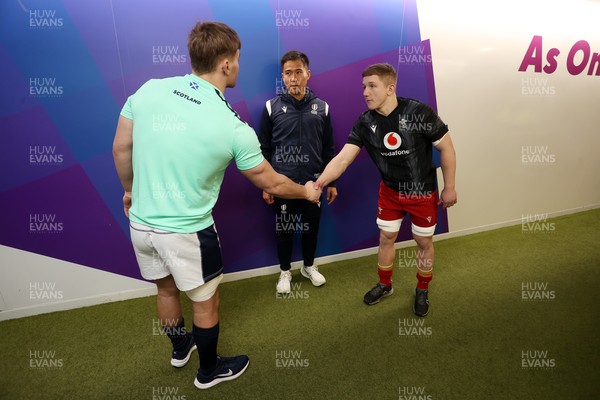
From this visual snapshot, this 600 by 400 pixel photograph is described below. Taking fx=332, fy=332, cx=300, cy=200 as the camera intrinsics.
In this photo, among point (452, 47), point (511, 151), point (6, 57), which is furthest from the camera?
point (511, 151)

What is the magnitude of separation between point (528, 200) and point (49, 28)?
4616mm

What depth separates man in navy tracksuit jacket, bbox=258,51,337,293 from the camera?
2197 millimetres

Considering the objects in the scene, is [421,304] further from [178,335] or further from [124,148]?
[124,148]

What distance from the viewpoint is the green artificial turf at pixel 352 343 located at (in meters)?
1.73

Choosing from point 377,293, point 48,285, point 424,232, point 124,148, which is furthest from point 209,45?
point 48,285

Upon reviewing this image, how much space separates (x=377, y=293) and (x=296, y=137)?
1268 mm

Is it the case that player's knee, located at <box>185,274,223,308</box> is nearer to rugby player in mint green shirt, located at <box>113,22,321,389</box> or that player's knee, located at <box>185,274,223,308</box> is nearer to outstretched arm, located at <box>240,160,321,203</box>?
rugby player in mint green shirt, located at <box>113,22,321,389</box>

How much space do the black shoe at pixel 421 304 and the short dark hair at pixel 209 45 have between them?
194cm

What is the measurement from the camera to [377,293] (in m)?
2.43

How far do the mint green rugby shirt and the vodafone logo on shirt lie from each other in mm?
944

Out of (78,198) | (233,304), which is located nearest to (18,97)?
(78,198)

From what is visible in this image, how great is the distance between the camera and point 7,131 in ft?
6.35

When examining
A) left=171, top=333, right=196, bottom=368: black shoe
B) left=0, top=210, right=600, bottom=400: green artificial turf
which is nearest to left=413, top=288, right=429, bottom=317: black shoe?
left=0, top=210, right=600, bottom=400: green artificial turf

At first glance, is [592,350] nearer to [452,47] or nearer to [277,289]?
[277,289]
